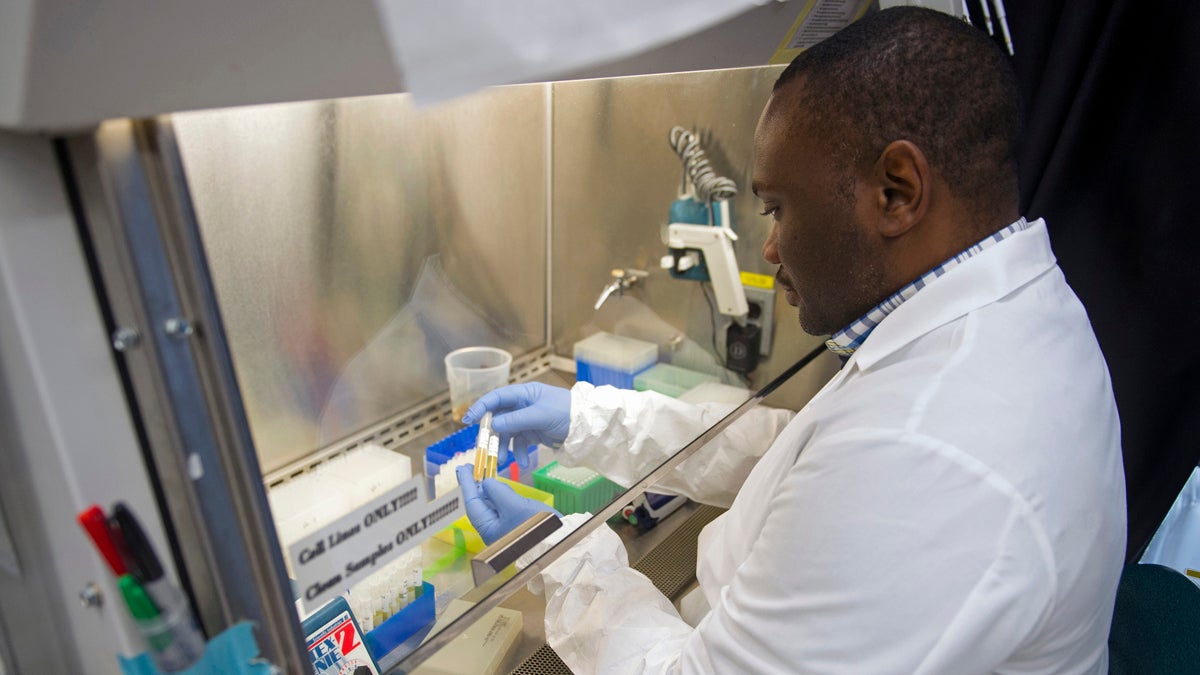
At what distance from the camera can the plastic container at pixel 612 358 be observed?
165 cm

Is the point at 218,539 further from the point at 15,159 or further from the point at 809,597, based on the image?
the point at 809,597

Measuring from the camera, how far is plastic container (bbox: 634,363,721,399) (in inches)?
64.4

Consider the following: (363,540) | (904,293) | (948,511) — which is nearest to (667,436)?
(904,293)

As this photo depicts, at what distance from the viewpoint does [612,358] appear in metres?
1.72

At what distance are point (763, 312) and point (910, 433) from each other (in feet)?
3.14

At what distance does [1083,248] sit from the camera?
153 cm

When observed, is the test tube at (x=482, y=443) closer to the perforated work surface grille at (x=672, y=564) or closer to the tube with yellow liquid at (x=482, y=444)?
the tube with yellow liquid at (x=482, y=444)

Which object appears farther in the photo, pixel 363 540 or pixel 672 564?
pixel 672 564

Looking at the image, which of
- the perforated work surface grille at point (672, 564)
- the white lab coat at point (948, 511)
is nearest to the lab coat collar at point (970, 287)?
the white lab coat at point (948, 511)

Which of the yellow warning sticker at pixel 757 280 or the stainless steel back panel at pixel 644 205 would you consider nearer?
the stainless steel back panel at pixel 644 205

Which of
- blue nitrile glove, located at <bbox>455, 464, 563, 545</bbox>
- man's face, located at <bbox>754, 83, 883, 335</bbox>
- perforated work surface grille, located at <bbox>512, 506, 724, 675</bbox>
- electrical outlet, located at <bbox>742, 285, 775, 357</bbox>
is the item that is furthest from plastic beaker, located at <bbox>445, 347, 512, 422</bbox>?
man's face, located at <bbox>754, 83, 883, 335</bbox>

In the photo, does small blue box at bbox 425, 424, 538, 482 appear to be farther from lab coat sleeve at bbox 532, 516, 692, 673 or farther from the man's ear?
the man's ear

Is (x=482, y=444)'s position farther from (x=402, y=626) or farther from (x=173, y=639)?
(x=173, y=639)

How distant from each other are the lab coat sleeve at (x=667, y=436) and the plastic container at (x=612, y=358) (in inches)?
5.6
